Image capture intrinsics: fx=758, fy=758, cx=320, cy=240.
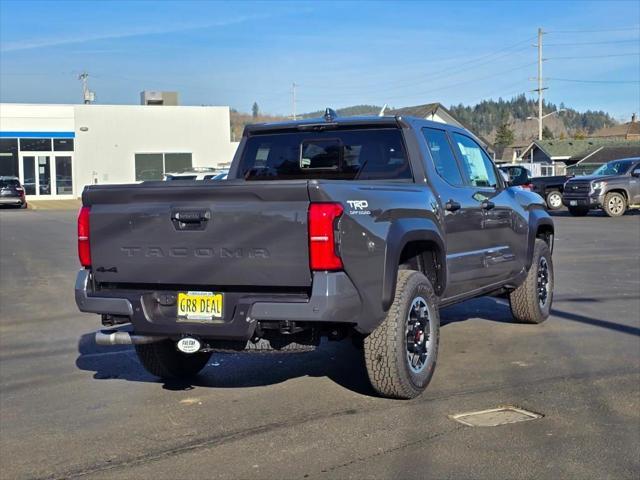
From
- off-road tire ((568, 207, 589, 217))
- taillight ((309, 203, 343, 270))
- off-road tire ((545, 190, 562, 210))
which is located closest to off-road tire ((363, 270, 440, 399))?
taillight ((309, 203, 343, 270))

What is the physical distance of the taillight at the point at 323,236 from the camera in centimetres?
457

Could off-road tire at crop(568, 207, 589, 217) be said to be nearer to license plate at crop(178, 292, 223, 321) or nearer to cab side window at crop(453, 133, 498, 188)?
cab side window at crop(453, 133, 498, 188)

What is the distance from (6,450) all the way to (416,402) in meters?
2.75

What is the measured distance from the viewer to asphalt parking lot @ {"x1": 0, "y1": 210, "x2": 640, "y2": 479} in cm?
434

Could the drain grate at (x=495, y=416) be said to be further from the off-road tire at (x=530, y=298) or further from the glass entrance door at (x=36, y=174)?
the glass entrance door at (x=36, y=174)

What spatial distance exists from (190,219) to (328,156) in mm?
1997

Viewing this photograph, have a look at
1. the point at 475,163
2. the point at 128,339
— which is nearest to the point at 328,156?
the point at 475,163

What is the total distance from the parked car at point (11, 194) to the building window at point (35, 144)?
724cm

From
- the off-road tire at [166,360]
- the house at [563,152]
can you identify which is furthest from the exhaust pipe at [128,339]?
the house at [563,152]

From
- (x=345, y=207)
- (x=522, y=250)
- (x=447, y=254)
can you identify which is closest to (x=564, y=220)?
(x=522, y=250)

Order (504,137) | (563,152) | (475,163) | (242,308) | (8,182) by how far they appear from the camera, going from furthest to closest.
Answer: (504,137)
(563,152)
(8,182)
(475,163)
(242,308)

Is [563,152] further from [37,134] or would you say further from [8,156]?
[8,156]

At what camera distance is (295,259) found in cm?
462

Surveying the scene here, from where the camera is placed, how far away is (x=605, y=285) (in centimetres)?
1081
